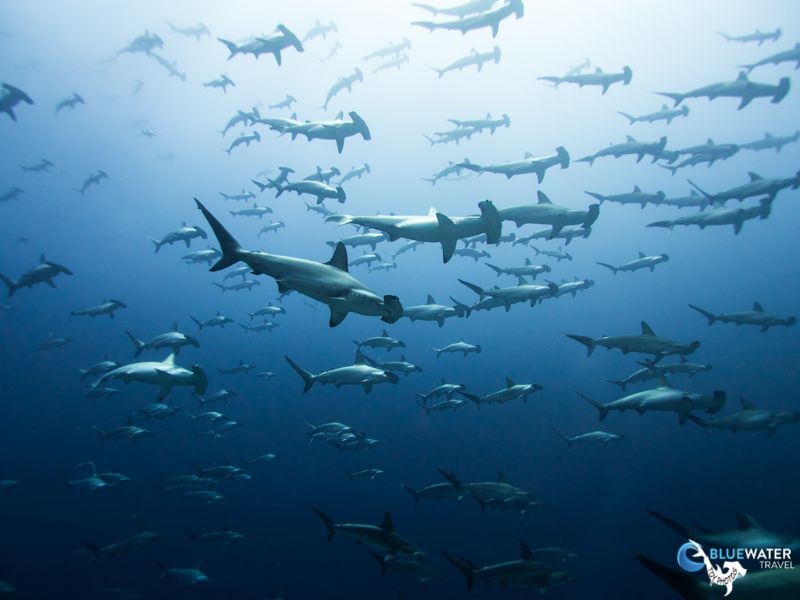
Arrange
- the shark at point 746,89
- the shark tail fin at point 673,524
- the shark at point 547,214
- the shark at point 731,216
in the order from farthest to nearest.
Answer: the shark at point 746,89
the shark at point 731,216
the shark at point 547,214
the shark tail fin at point 673,524

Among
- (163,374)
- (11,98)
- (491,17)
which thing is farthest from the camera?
(11,98)

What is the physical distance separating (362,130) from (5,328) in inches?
1200

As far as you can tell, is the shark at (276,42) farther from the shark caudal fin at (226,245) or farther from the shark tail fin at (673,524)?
the shark tail fin at (673,524)

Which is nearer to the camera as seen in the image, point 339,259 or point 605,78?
point 339,259

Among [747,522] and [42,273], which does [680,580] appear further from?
[42,273]

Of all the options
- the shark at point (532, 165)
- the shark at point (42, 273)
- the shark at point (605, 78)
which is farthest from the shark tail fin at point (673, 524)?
the shark at point (605, 78)

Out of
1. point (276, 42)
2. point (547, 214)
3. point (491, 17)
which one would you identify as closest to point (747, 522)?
point (547, 214)

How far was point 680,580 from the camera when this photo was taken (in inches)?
74.7

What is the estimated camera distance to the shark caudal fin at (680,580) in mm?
1887

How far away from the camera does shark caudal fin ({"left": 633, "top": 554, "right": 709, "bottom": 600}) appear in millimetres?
1887

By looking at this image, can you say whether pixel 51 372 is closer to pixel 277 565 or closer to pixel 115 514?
pixel 115 514

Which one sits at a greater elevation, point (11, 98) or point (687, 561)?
point (11, 98)

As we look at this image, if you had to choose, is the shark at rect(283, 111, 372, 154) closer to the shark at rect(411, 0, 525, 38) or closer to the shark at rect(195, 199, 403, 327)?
the shark at rect(411, 0, 525, 38)

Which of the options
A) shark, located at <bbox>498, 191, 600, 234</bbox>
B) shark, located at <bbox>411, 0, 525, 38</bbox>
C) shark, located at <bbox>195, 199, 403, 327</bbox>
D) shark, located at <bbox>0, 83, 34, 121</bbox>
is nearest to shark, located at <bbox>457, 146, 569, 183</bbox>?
shark, located at <bbox>498, 191, 600, 234</bbox>
